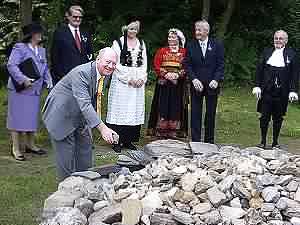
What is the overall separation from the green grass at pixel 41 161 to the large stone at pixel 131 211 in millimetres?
1393

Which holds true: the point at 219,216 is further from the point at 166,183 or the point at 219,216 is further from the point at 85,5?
the point at 85,5

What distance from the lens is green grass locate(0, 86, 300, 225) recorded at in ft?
19.5

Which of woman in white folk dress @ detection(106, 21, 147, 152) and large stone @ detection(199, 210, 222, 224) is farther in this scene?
woman in white folk dress @ detection(106, 21, 147, 152)

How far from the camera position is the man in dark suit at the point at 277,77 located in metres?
8.48

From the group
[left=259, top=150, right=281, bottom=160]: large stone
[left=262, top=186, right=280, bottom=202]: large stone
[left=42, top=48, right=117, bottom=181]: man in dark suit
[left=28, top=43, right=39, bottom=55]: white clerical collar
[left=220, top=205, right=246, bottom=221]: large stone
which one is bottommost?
[left=220, top=205, right=246, bottom=221]: large stone

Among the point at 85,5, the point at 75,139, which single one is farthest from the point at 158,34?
the point at 75,139

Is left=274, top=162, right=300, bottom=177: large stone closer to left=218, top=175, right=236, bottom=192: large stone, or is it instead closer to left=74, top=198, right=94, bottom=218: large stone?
left=218, top=175, right=236, bottom=192: large stone

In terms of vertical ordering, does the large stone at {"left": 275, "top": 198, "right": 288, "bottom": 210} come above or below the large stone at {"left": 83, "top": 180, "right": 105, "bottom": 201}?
above

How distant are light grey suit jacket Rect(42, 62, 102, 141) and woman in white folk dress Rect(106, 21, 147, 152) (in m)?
3.03

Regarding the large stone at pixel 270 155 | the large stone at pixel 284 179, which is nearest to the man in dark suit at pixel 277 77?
the large stone at pixel 270 155

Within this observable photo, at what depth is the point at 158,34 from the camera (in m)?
17.0

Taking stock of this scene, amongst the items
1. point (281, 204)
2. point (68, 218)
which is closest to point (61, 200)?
point (68, 218)

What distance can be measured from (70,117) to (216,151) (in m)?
1.39

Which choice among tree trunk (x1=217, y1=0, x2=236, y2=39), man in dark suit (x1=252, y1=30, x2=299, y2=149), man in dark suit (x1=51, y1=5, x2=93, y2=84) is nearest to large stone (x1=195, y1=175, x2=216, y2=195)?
man in dark suit (x1=51, y1=5, x2=93, y2=84)
